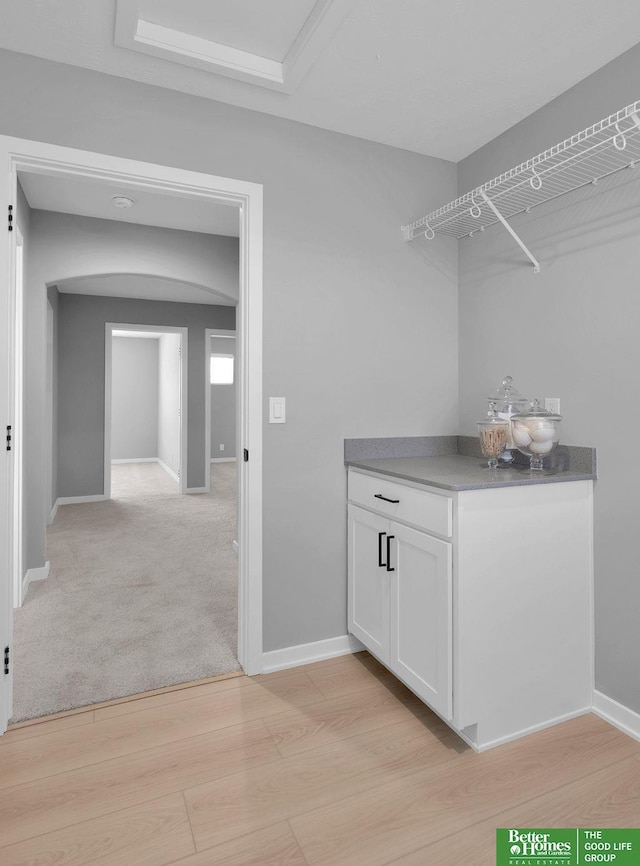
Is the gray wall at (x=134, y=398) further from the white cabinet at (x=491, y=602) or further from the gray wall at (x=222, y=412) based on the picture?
the white cabinet at (x=491, y=602)

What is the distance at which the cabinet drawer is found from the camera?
1693 millimetres

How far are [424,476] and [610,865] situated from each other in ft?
3.78

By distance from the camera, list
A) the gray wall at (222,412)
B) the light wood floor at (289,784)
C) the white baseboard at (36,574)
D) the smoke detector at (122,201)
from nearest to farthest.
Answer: the light wood floor at (289,784) < the smoke detector at (122,201) < the white baseboard at (36,574) < the gray wall at (222,412)

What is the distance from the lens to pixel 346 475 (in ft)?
7.78

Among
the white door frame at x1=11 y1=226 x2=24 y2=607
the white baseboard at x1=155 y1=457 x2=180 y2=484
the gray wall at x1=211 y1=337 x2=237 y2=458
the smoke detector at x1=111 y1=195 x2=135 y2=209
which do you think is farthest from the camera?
the gray wall at x1=211 y1=337 x2=237 y2=458

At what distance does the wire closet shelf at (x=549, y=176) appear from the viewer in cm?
167

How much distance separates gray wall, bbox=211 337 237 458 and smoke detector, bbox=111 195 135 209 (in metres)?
5.95

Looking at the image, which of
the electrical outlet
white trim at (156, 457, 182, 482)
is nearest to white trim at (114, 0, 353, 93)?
the electrical outlet

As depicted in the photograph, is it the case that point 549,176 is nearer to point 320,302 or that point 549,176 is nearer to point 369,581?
point 320,302

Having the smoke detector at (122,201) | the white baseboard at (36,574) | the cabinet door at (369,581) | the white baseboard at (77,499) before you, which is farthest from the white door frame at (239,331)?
the white baseboard at (77,499)

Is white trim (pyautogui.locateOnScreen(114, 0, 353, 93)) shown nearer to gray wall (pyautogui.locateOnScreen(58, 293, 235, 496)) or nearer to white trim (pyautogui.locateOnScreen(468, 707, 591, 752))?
white trim (pyautogui.locateOnScreen(468, 707, 591, 752))

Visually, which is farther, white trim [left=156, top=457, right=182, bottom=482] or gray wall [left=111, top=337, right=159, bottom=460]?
gray wall [left=111, top=337, right=159, bottom=460]

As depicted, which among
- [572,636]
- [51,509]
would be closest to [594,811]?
[572,636]

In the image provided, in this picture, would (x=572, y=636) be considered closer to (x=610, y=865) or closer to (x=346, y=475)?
(x=610, y=865)
